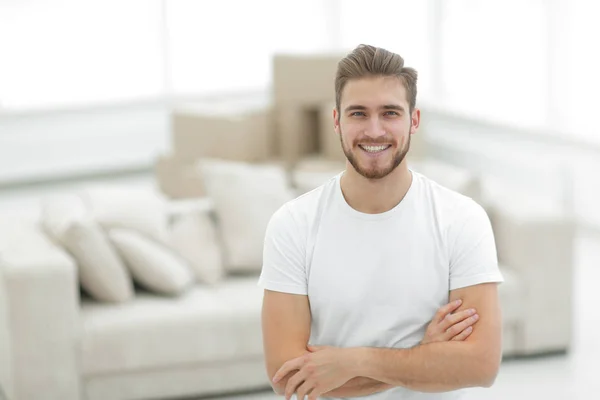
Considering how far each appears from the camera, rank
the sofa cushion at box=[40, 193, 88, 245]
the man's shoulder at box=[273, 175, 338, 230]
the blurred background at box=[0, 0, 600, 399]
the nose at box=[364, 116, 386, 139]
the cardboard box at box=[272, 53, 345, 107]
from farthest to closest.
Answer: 1. the cardboard box at box=[272, 53, 345, 107]
2. the blurred background at box=[0, 0, 600, 399]
3. the sofa cushion at box=[40, 193, 88, 245]
4. the man's shoulder at box=[273, 175, 338, 230]
5. the nose at box=[364, 116, 386, 139]

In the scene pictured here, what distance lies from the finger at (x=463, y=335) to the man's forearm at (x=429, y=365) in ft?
0.03

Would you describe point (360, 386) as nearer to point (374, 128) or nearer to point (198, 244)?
point (374, 128)

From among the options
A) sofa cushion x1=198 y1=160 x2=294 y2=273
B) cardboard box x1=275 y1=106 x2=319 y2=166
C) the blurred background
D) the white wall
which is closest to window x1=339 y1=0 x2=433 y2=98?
the blurred background

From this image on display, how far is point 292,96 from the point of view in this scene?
6.00 m

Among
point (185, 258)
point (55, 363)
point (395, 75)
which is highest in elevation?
point (395, 75)

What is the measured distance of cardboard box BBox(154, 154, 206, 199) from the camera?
18.9 feet

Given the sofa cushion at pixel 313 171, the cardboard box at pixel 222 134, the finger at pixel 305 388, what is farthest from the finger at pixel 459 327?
the cardboard box at pixel 222 134

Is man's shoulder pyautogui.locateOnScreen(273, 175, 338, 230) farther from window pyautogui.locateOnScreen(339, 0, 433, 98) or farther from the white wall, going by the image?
the white wall

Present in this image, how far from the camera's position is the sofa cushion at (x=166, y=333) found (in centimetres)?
373

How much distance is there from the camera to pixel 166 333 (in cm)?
380

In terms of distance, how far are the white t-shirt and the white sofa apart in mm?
1751

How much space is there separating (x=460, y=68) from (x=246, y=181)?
3940 mm

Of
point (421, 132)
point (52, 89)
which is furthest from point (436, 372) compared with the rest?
point (52, 89)

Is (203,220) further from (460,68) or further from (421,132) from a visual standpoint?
(460,68)
